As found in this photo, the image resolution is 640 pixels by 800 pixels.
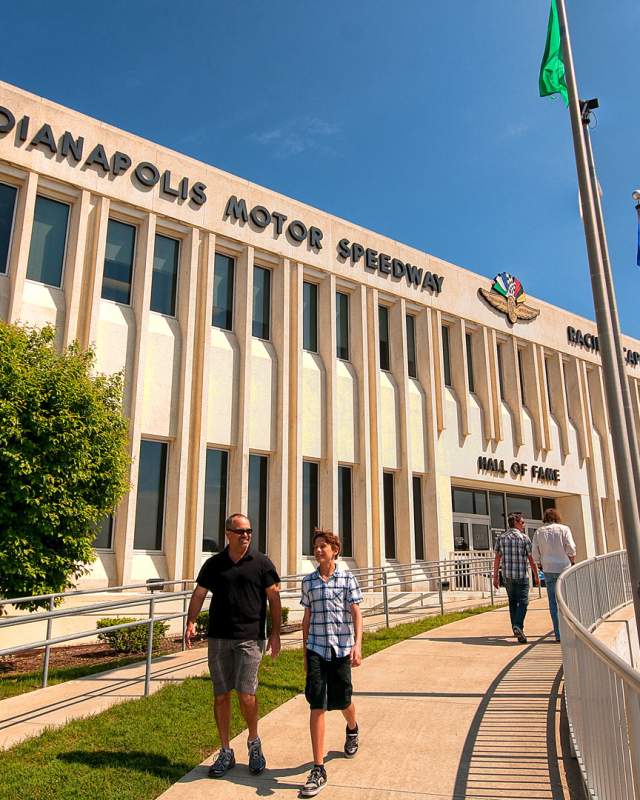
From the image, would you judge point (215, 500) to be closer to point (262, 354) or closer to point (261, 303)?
point (262, 354)

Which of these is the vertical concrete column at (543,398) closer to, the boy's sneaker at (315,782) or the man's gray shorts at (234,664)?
the man's gray shorts at (234,664)

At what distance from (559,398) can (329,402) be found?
12.0 m

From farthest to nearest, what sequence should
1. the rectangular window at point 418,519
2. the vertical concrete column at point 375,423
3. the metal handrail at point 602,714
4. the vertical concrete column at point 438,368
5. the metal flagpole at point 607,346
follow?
the vertical concrete column at point 438,368 → the rectangular window at point 418,519 → the vertical concrete column at point 375,423 → the metal flagpole at point 607,346 → the metal handrail at point 602,714

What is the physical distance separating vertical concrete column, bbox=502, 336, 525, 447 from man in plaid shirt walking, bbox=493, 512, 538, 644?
1395 cm

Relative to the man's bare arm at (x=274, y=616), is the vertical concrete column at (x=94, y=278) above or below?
above

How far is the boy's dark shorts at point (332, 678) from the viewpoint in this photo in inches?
209

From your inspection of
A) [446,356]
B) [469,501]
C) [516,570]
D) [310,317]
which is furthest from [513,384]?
[516,570]

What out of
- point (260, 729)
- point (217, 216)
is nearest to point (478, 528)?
point (217, 216)

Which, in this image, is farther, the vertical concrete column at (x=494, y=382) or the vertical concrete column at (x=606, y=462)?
the vertical concrete column at (x=606, y=462)

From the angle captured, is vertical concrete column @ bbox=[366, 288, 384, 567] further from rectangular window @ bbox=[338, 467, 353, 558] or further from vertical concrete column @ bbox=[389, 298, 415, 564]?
vertical concrete column @ bbox=[389, 298, 415, 564]

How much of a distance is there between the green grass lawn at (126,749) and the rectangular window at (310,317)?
12742 mm

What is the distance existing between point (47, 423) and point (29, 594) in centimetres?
252

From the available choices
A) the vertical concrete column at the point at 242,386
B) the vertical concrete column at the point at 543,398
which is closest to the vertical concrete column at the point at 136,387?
the vertical concrete column at the point at 242,386

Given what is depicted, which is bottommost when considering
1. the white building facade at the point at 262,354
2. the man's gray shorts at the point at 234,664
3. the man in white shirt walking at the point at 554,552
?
the man's gray shorts at the point at 234,664
